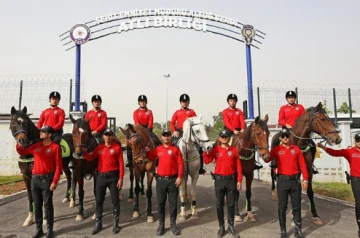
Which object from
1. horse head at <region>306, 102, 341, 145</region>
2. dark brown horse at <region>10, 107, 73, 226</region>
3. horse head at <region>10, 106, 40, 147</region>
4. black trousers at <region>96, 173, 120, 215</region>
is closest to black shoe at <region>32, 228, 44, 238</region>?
dark brown horse at <region>10, 107, 73, 226</region>

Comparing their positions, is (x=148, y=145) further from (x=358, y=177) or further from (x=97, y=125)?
(x=358, y=177)

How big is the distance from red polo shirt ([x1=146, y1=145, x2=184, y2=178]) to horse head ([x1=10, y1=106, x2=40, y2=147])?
2.86m

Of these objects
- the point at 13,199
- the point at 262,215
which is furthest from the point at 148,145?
the point at 13,199

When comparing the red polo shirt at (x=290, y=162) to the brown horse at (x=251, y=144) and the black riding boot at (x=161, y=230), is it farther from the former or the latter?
the black riding boot at (x=161, y=230)

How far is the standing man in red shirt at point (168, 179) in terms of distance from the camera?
5.88 m

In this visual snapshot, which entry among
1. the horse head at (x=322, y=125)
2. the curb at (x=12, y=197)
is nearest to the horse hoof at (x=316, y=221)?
the horse head at (x=322, y=125)

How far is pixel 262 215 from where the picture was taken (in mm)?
7328

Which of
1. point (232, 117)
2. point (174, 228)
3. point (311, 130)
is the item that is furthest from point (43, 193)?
point (311, 130)

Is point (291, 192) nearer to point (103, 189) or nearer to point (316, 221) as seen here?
point (316, 221)

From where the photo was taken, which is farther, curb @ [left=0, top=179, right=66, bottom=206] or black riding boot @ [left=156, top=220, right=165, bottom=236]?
curb @ [left=0, top=179, right=66, bottom=206]

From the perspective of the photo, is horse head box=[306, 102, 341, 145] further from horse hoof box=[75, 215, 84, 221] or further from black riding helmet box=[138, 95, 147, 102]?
horse hoof box=[75, 215, 84, 221]

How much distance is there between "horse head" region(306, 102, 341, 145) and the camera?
20.0 feet

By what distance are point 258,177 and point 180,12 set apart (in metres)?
11.3

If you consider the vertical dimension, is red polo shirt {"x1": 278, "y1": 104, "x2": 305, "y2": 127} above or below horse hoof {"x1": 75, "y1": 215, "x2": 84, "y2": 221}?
above
